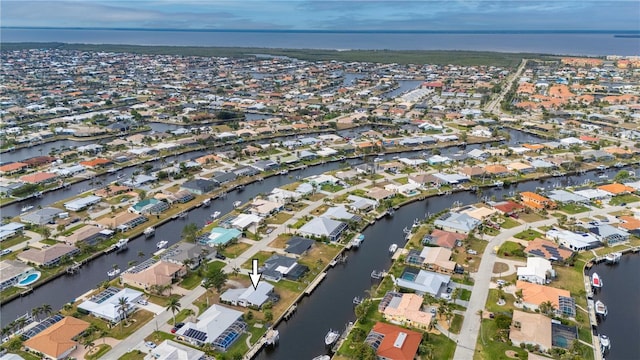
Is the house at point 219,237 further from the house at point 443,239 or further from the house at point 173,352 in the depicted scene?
the house at point 443,239

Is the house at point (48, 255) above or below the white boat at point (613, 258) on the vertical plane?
below

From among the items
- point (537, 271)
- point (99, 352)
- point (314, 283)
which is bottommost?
point (99, 352)

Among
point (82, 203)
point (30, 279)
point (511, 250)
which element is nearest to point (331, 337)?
point (511, 250)

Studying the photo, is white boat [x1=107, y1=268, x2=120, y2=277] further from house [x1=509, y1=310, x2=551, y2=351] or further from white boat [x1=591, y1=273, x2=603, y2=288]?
white boat [x1=591, y1=273, x2=603, y2=288]

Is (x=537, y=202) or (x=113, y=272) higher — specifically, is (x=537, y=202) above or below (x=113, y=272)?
above

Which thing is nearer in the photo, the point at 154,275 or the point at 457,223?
the point at 154,275

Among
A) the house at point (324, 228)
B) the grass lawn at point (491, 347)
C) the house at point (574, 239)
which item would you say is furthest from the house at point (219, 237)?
the house at point (574, 239)

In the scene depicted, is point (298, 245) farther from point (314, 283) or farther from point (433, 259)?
point (433, 259)
